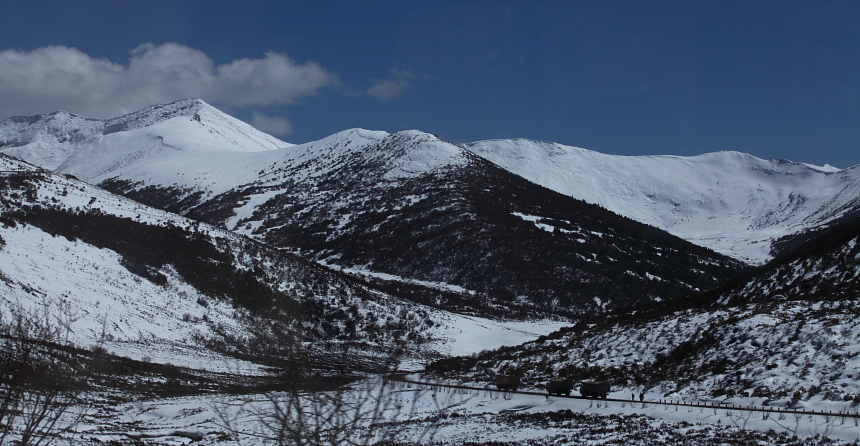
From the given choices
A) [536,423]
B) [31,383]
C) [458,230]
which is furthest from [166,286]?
[458,230]

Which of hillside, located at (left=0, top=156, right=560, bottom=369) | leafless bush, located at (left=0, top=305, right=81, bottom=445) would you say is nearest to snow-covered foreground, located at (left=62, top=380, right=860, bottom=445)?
leafless bush, located at (left=0, top=305, right=81, bottom=445)

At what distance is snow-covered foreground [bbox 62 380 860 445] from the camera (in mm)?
19125

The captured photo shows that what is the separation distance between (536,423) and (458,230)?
112247 mm

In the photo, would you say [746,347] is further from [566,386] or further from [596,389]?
[566,386]

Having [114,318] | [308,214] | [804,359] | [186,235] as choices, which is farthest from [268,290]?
[308,214]

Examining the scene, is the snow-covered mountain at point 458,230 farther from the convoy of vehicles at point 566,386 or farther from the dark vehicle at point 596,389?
the dark vehicle at point 596,389

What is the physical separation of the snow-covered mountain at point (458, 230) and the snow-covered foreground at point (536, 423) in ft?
260

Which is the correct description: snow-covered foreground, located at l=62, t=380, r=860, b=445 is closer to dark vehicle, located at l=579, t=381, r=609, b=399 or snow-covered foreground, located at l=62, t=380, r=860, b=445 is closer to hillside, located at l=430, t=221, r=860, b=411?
dark vehicle, located at l=579, t=381, r=609, b=399

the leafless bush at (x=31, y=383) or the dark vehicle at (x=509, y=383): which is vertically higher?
the leafless bush at (x=31, y=383)

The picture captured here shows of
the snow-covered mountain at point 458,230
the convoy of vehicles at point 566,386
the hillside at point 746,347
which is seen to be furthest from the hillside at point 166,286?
the snow-covered mountain at point 458,230

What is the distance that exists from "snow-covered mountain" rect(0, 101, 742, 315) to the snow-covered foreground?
79.1 metres

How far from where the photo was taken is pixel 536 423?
2598 centimetres

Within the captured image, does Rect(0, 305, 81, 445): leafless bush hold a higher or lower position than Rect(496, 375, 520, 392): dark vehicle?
higher

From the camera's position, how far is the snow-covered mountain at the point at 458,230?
11944cm
